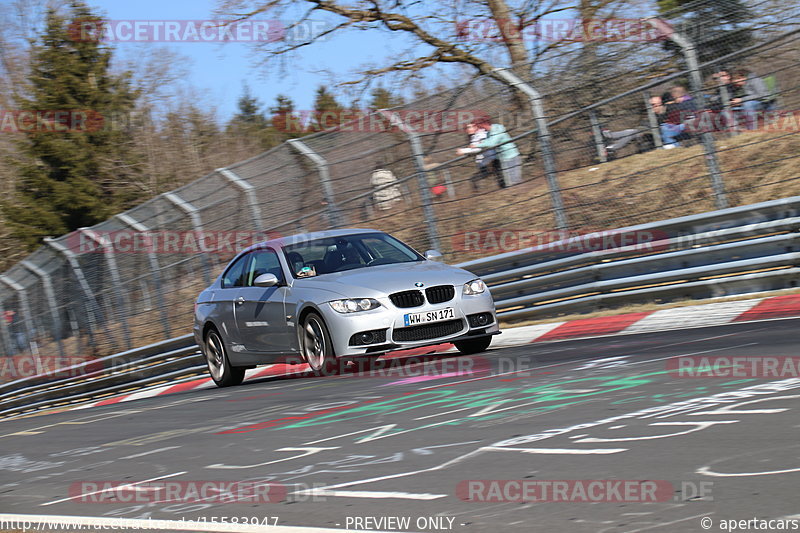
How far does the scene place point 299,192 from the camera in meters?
15.5

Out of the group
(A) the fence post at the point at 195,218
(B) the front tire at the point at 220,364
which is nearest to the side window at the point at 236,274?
(B) the front tire at the point at 220,364

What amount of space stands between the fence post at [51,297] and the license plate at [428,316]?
12725mm

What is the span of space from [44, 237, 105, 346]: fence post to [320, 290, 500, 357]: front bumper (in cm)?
1073

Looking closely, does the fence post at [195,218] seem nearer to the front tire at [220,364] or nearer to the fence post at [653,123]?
the front tire at [220,364]

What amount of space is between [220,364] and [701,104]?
6.03 meters

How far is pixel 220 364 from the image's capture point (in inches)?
483

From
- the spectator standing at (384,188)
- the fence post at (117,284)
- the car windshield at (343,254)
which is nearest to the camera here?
the car windshield at (343,254)

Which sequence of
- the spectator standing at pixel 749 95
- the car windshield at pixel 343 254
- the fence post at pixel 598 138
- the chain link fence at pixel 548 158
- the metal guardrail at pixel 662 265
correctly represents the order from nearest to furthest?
1. the metal guardrail at pixel 662 265
2. the car windshield at pixel 343 254
3. the spectator standing at pixel 749 95
4. the chain link fence at pixel 548 158
5. the fence post at pixel 598 138

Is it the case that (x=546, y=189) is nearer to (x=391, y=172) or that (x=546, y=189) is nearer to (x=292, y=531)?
(x=391, y=172)

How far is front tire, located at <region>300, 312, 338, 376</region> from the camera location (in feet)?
32.4

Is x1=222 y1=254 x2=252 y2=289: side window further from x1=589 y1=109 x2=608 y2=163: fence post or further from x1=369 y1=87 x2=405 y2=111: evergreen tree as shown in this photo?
x1=369 y1=87 x2=405 y2=111: evergreen tree

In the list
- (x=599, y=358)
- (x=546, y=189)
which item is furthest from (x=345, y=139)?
(x=599, y=358)

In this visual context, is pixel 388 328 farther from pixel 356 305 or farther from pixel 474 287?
pixel 474 287

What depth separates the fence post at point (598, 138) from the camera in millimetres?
12242
